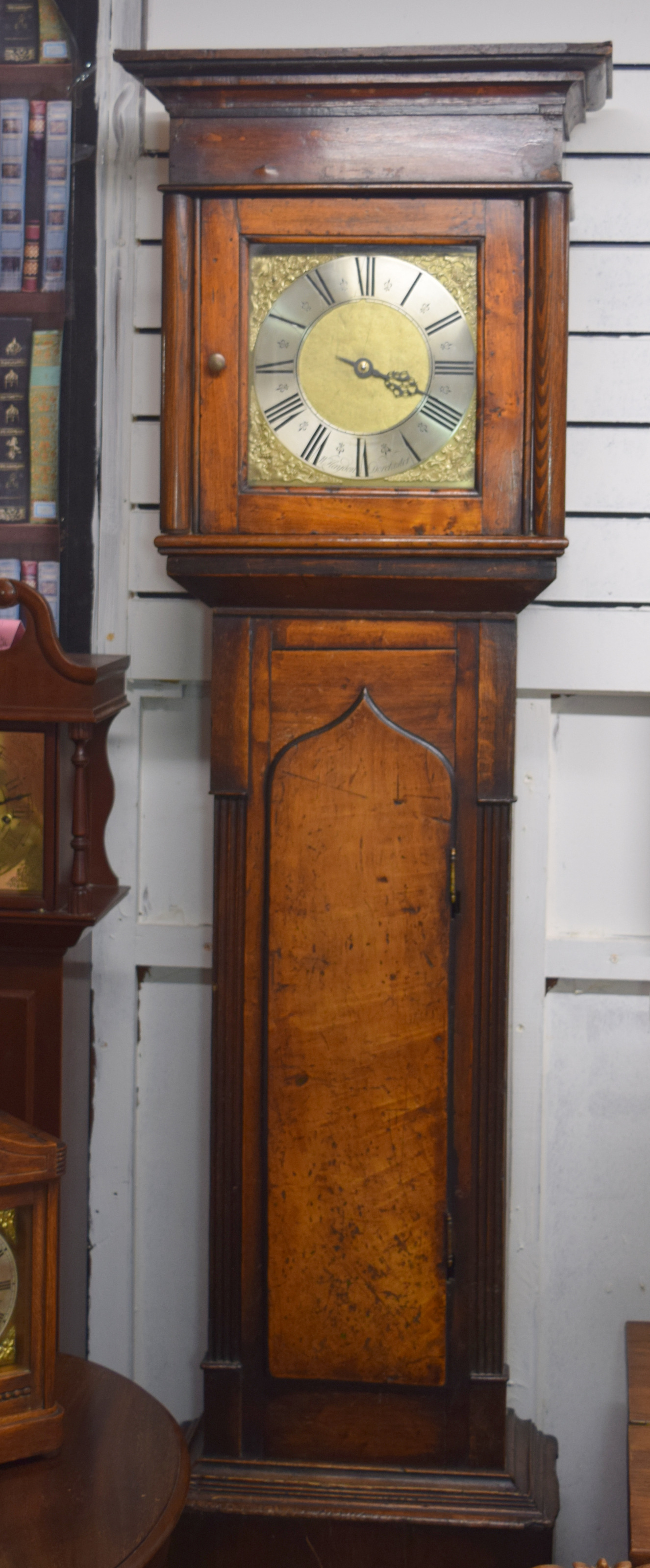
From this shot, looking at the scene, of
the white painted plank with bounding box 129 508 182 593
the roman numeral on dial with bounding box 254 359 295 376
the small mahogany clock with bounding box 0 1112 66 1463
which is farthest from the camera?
the white painted plank with bounding box 129 508 182 593

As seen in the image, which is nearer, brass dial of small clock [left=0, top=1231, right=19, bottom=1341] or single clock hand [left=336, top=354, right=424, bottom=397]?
brass dial of small clock [left=0, top=1231, right=19, bottom=1341]

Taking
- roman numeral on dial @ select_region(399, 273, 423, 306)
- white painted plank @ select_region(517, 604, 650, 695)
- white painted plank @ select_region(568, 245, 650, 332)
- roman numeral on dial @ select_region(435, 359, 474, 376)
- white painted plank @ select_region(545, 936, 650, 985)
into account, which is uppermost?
white painted plank @ select_region(568, 245, 650, 332)

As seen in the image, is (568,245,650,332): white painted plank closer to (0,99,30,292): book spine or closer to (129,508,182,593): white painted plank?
(129,508,182,593): white painted plank

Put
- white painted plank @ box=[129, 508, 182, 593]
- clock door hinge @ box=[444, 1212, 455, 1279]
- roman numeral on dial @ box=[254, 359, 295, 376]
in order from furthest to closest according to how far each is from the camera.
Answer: white painted plank @ box=[129, 508, 182, 593], clock door hinge @ box=[444, 1212, 455, 1279], roman numeral on dial @ box=[254, 359, 295, 376]

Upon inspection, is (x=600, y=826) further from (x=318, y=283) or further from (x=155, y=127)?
(x=155, y=127)

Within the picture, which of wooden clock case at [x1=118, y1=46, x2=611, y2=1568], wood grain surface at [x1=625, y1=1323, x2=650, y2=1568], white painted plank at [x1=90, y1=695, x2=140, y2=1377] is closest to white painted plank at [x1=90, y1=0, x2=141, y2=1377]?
white painted plank at [x1=90, y1=695, x2=140, y2=1377]

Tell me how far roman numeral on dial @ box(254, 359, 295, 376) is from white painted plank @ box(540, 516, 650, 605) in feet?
1.78

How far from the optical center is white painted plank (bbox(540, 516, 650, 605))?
1958mm

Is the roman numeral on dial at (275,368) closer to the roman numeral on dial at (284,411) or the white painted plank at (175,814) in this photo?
the roman numeral on dial at (284,411)

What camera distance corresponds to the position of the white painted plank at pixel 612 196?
191 centimetres

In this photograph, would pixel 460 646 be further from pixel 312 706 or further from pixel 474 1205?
pixel 474 1205

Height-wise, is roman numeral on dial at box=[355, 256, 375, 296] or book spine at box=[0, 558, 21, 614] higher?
roman numeral on dial at box=[355, 256, 375, 296]

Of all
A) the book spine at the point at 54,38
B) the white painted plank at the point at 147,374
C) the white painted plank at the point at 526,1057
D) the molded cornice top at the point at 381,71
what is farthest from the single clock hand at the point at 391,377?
the book spine at the point at 54,38

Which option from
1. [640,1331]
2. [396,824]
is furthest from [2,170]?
[640,1331]
